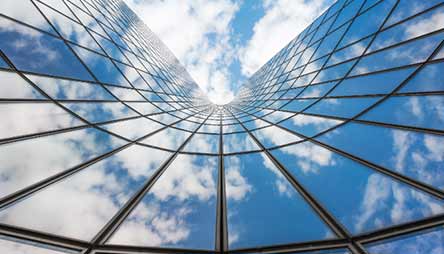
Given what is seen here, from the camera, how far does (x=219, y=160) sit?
739cm

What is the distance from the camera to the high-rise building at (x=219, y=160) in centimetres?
397

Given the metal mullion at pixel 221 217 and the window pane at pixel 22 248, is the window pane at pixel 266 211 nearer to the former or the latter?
the metal mullion at pixel 221 217

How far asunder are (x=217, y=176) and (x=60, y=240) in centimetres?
350

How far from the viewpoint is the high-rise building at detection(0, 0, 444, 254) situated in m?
3.97

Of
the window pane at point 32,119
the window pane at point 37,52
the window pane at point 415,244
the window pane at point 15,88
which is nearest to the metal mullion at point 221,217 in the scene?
Answer: the window pane at point 415,244

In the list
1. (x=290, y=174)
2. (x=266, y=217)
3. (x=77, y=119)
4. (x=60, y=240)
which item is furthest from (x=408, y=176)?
(x=77, y=119)

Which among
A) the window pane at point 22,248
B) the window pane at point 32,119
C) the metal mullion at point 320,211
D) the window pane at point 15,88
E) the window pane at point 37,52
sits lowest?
the window pane at point 22,248

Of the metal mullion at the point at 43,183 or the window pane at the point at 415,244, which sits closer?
the window pane at the point at 415,244

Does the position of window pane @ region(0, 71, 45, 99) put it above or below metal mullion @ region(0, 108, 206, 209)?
above

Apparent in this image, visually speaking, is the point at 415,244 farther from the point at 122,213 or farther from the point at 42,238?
the point at 42,238

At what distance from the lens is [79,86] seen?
8.52m

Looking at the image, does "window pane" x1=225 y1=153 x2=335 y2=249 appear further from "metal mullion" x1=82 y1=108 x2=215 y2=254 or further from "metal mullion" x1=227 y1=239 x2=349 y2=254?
"metal mullion" x1=82 y1=108 x2=215 y2=254

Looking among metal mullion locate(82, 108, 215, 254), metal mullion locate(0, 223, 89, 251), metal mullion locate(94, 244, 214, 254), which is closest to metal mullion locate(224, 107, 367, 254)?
metal mullion locate(94, 244, 214, 254)

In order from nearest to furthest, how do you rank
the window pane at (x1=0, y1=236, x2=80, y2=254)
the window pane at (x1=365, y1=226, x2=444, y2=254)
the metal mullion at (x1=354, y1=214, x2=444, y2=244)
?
the window pane at (x1=0, y1=236, x2=80, y2=254)
the window pane at (x1=365, y1=226, x2=444, y2=254)
the metal mullion at (x1=354, y1=214, x2=444, y2=244)
